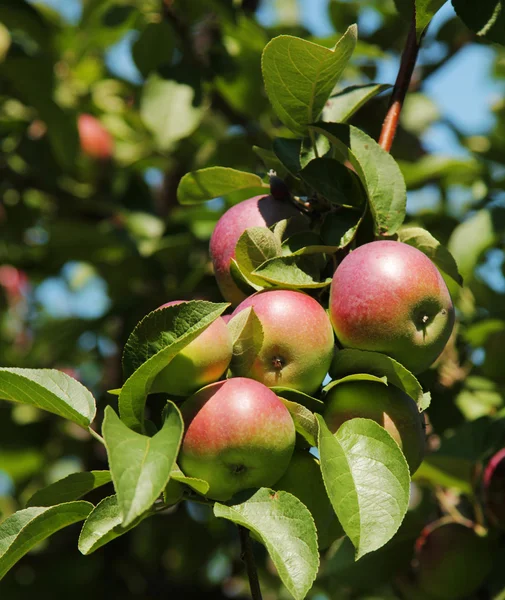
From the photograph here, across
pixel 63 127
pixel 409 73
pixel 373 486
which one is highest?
pixel 409 73

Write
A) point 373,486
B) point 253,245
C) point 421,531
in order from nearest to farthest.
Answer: point 373,486 → point 253,245 → point 421,531

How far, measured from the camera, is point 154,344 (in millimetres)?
823

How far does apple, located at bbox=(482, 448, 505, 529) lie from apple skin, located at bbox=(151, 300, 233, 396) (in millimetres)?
667

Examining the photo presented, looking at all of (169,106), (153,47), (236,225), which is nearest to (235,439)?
(236,225)

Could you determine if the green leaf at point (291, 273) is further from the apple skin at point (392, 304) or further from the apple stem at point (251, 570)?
the apple stem at point (251, 570)

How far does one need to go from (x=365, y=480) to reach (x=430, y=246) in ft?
1.18

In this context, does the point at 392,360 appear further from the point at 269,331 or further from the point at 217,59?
the point at 217,59

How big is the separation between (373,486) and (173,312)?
0.27 meters

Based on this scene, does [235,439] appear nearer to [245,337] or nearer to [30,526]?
[245,337]

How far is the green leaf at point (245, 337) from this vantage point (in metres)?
0.86

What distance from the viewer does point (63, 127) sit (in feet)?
6.57

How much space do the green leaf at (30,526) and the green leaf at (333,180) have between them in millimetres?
478

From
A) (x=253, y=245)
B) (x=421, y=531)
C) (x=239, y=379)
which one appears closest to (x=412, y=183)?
(x=421, y=531)

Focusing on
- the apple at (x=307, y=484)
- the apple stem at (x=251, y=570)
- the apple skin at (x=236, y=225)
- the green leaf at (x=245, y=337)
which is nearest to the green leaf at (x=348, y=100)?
the apple skin at (x=236, y=225)
